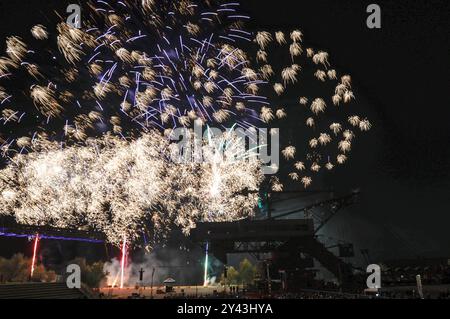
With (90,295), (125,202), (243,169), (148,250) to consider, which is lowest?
(90,295)

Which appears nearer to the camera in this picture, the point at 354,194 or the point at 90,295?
the point at 90,295

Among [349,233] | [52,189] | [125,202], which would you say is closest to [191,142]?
[125,202]

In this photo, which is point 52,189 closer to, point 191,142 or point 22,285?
point 22,285

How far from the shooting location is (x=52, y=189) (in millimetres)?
44188

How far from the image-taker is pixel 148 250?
70188 millimetres

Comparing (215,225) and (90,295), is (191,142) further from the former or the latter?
(90,295)

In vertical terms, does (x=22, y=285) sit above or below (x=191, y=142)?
below

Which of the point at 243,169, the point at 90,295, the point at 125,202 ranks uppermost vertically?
the point at 243,169
